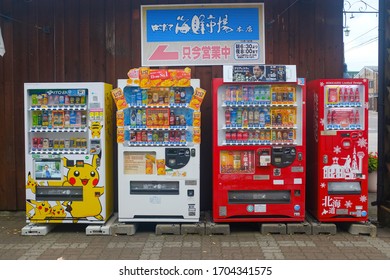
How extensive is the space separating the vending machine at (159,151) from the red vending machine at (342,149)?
1814 millimetres

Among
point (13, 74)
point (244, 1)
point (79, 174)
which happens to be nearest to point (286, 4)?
point (244, 1)

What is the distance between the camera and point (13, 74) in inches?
289

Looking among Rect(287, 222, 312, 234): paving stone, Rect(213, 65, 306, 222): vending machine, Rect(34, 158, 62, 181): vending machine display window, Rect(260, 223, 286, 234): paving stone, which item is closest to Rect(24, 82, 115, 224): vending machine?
Rect(34, 158, 62, 181): vending machine display window

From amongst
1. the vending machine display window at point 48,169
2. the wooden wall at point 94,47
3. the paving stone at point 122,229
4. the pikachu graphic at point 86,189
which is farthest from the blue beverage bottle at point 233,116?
the vending machine display window at point 48,169

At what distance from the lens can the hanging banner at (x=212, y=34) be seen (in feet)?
23.4

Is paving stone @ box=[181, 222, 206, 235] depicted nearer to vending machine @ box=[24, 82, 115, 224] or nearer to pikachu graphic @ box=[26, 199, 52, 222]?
vending machine @ box=[24, 82, 115, 224]

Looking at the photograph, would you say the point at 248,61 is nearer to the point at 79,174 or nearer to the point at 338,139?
the point at 338,139

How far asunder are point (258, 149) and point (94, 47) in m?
3.40

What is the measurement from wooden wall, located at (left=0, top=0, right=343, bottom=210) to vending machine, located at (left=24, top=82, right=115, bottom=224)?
116cm

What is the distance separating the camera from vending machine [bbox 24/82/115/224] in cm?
616

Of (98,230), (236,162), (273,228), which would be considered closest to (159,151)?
(236,162)

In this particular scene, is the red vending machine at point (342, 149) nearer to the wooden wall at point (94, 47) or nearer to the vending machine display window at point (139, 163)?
the wooden wall at point (94, 47)

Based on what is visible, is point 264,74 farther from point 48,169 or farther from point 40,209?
point 40,209

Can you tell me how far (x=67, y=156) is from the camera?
6.18 metres
